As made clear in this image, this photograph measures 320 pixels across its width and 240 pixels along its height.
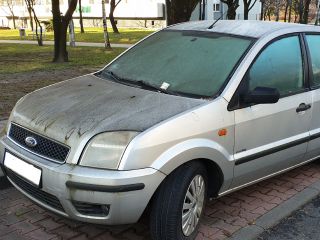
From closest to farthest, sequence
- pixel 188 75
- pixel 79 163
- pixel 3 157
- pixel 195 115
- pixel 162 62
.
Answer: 1. pixel 79 163
2. pixel 195 115
3. pixel 3 157
4. pixel 188 75
5. pixel 162 62

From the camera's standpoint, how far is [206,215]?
407 cm

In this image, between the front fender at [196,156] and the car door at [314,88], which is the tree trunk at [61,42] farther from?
the front fender at [196,156]

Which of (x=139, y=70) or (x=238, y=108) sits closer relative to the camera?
(x=238, y=108)

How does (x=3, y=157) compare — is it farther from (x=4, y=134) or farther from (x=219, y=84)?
(x=219, y=84)

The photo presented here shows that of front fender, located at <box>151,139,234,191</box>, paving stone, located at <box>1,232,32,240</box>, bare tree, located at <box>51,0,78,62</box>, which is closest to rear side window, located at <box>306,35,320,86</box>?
front fender, located at <box>151,139,234,191</box>

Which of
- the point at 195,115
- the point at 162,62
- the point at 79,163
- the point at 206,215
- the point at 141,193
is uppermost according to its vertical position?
the point at 162,62

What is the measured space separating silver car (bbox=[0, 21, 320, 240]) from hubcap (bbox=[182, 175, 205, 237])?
13 millimetres

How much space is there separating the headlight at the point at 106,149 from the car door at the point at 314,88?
7.07ft

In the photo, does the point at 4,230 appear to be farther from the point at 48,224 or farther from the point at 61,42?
the point at 61,42

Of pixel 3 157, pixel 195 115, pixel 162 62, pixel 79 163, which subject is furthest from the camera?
pixel 162 62

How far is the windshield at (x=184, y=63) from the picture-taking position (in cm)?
378

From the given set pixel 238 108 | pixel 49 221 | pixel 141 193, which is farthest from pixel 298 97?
pixel 49 221

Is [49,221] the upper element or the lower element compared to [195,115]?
lower

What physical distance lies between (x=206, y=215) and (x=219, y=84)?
1153mm
